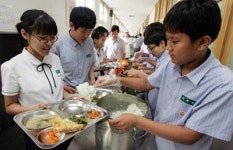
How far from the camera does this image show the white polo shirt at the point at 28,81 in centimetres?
92

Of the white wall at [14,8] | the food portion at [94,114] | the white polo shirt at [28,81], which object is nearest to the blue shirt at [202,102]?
the food portion at [94,114]

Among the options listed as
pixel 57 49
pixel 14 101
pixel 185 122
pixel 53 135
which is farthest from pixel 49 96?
pixel 185 122

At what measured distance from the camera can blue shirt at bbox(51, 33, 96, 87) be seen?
152cm

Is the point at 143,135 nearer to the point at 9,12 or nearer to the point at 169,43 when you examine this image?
the point at 169,43

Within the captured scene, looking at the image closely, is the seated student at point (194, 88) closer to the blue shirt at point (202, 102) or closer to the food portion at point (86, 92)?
the blue shirt at point (202, 102)

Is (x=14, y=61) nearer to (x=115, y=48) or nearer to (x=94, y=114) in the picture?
(x=94, y=114)

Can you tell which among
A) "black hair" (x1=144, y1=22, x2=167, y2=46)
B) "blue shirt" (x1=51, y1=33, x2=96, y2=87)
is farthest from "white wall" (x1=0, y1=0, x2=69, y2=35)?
"black hair" (x1=144, y1=22, x2=167, y2=46)

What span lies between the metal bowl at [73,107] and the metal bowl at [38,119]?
0.31ft

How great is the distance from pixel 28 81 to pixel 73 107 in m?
0.33

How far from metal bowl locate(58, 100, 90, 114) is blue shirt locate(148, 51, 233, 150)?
1.52ft

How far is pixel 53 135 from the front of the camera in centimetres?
69

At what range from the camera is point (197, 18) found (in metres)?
0.60

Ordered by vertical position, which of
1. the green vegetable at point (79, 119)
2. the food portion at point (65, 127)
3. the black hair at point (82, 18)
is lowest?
the green vegetable at point (79, 119)

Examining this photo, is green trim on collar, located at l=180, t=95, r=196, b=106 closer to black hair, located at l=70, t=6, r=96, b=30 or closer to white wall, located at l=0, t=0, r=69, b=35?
black hair, located at l=70, t=6, r=96, b=30
